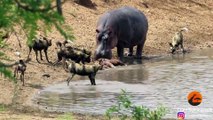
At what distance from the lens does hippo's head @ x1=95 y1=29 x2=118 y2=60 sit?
22.0 metres

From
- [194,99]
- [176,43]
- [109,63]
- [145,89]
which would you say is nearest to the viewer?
[194,99]

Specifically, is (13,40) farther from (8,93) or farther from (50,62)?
(8,93)

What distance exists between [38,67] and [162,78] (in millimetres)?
3486

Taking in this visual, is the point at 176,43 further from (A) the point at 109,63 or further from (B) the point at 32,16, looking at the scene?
(B) the point at 32,16

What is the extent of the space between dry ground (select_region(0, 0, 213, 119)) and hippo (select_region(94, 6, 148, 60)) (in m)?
1.19

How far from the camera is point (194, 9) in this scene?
115ft

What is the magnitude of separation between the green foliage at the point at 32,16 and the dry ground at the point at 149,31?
28.8 ft

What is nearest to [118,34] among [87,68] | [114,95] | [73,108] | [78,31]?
[78,31]

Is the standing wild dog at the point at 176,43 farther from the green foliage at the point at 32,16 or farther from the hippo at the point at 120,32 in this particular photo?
the green foliage at the point at 32,16

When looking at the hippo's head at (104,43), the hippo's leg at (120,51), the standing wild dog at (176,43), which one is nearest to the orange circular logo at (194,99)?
the hippo's head at (104,43)

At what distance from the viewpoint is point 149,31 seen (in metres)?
29.0

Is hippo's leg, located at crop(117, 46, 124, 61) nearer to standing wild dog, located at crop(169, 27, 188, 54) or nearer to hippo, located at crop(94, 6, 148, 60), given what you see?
hippo, located at crop(94, 6, 148, 60)

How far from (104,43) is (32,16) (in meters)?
17.0

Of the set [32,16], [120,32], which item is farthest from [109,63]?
[32,16]
